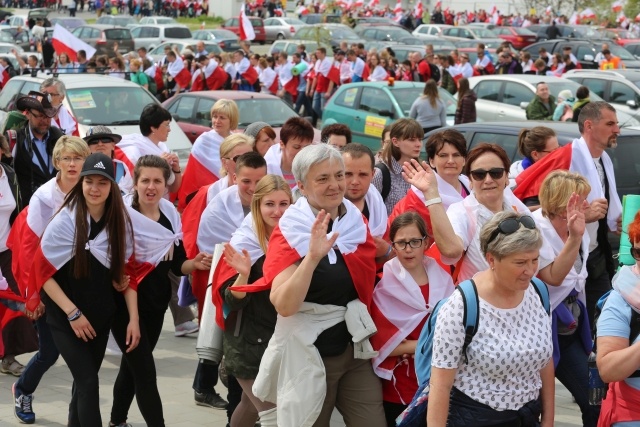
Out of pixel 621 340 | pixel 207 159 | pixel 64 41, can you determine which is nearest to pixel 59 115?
pixel 207 159

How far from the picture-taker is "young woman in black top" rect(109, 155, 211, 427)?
6.29m

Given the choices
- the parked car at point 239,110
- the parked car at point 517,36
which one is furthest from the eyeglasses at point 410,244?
the parked car at point 517,36

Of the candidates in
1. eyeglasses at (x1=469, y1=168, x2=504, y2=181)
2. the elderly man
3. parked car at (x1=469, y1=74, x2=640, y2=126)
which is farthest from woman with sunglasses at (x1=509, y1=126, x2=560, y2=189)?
parked car at (x1=469, y1=74, x2=640, y2=126)

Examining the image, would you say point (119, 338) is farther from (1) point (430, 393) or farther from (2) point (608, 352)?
(2) point (608, 352)

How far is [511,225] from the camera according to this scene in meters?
4.66

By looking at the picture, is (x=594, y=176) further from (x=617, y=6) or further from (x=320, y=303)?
(x=617, y=6)

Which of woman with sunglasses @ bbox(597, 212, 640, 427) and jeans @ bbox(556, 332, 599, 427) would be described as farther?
jeans @ bbox(556, 332, 599, 427)

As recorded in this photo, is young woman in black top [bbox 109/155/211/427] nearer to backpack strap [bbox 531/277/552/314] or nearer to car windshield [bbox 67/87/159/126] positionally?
backpack strap [bbox 531/277/552/314]

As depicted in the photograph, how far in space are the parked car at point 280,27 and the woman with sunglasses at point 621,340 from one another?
47496mm

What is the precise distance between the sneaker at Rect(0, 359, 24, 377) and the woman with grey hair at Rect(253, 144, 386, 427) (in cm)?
347

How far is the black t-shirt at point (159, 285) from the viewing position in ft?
21.8

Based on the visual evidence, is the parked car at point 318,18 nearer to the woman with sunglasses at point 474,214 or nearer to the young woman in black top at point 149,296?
the young woman in black top at point 149,296

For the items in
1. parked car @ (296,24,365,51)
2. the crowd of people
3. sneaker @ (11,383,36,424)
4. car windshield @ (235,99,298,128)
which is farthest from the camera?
parked car @ (296,24,365,51)

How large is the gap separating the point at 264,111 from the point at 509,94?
4812 millimetres
